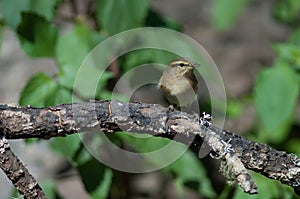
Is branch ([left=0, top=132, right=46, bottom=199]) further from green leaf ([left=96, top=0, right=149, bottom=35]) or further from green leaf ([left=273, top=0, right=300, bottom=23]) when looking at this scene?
green leaf ([left=273, top=0, right=300, bottom=23])

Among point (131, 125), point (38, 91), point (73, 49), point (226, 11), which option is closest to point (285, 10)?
point (226, 11)

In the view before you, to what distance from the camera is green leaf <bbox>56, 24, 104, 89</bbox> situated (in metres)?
1.76

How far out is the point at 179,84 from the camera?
5.09ft

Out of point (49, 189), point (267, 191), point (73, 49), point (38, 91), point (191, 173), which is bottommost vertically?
point (267, 191)

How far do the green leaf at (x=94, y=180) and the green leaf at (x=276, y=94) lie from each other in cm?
58

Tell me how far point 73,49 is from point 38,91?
24cm

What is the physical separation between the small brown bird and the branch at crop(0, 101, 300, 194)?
0.29 m

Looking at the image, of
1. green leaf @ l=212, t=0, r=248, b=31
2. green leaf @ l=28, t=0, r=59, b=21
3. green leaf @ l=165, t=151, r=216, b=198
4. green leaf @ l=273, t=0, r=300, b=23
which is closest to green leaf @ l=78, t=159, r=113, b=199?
green leaf @ l=165, t=151, r=216, b=198

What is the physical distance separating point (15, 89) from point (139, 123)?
1.71 m

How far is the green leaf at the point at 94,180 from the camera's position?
1742mm

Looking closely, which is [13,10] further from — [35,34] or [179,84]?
[179,84]

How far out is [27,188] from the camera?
1.15m

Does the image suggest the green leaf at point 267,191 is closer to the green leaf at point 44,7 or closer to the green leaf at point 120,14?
the green leaf at point 120,14

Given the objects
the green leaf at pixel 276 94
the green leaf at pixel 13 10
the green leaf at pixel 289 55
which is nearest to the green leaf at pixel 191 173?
the green leaf at pixel 276 94
